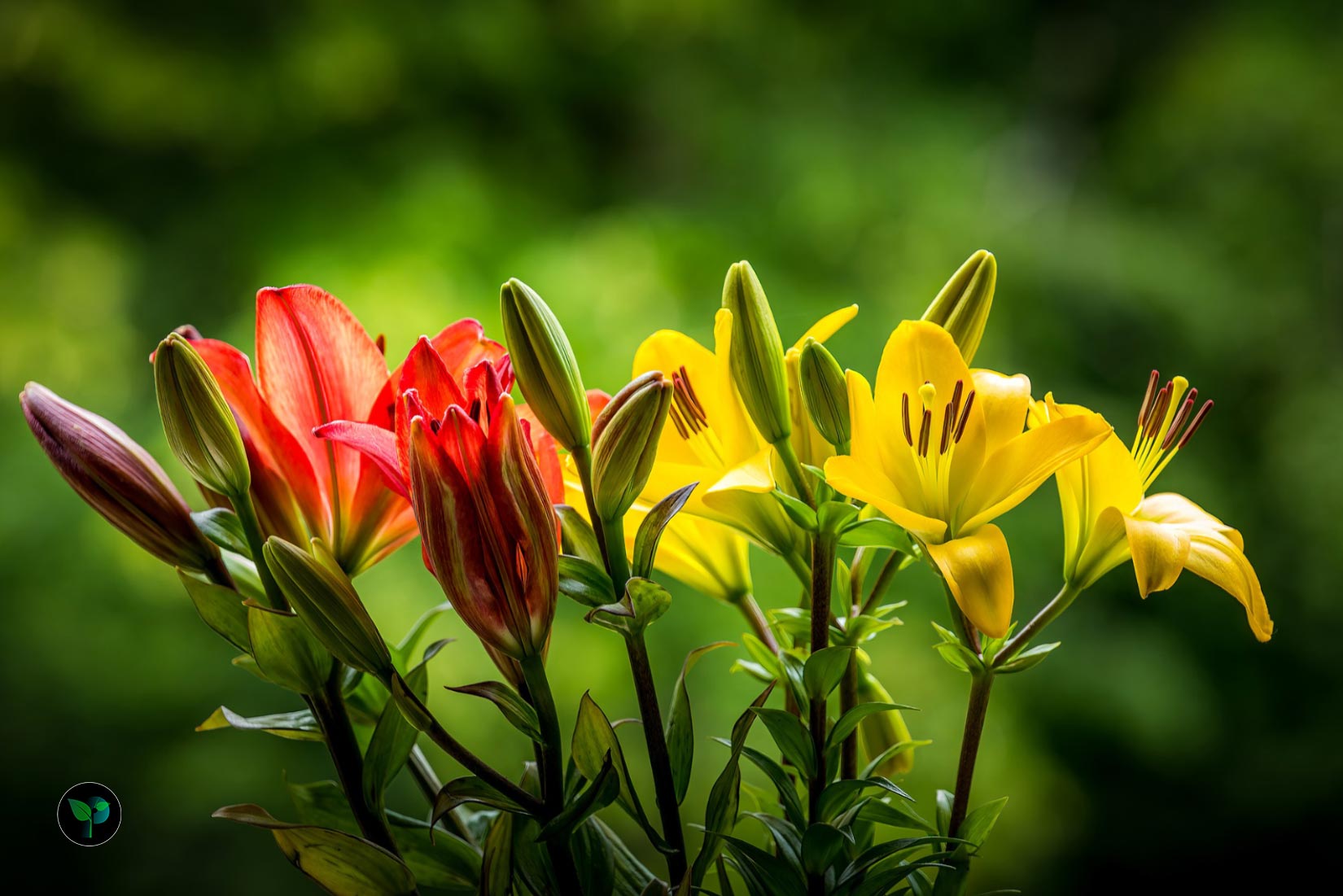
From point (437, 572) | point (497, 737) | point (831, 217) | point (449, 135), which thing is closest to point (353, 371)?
point (437, 572)

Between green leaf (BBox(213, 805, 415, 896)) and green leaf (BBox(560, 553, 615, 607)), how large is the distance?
0.20ft

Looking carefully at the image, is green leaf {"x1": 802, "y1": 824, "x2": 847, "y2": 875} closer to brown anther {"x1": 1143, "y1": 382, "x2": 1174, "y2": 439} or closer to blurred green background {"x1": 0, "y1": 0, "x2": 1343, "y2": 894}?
brown anther {"x1": 1143, "y1": 382, "x2": 1174, "y2": 439}

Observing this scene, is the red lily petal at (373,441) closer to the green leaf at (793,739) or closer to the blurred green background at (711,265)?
the green leaf at (793,739)

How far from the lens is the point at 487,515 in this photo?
0.18m

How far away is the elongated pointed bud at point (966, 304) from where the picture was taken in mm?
235

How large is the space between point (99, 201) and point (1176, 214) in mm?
1519

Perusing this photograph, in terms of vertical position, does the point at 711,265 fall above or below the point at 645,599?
above

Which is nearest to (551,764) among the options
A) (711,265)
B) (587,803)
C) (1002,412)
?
(587,803)

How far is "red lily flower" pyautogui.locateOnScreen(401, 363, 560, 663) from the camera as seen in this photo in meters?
0.18

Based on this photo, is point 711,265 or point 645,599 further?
point 711,265

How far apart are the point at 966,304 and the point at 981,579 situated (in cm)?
7

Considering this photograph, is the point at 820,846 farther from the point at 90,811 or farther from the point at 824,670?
the point at 90,811

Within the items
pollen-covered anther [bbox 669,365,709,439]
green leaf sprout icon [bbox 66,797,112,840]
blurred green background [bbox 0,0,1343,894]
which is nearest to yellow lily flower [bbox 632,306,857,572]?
pollen-covered anther [bbox 669,365,709,439]

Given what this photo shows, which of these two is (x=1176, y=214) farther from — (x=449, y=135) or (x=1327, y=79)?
(x=449, y=135)
